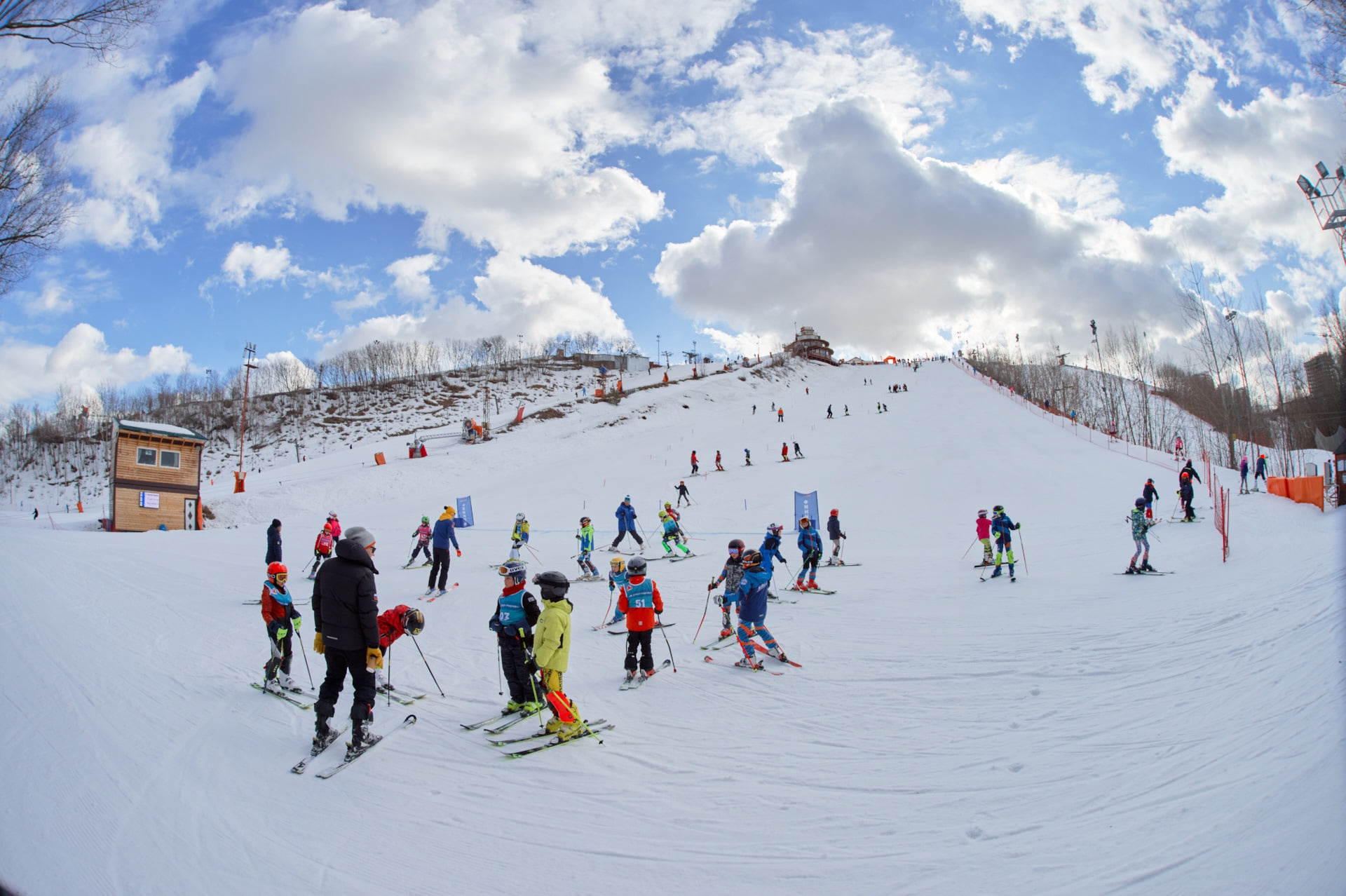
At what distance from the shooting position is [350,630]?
5184 mm

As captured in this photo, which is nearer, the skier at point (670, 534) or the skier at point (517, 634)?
the skier at point (517, 634)

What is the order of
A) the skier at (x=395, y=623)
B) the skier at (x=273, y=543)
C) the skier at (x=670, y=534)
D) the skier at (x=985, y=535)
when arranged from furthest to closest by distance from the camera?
the skier at (x=670, y=534) < the skier at (x=985, y=535) < the skier at (x=273, y=543) < the skier at (x=395, y=623)

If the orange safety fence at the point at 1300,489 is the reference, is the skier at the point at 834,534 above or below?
below

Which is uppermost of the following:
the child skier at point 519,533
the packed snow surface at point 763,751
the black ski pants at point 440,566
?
the child skier at point 519,533

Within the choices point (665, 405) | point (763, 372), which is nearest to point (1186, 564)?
point (665, 405)

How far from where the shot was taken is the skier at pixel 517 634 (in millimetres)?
6090

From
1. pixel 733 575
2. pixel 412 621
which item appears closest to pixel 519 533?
pixel 733 575

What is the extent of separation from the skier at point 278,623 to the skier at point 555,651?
3360 mm

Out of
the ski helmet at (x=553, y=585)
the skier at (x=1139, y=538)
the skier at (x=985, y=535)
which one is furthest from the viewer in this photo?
the skier at (x=985, y=535)

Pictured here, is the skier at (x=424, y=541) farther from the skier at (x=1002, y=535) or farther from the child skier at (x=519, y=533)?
the skier at (x=1002, y=535)

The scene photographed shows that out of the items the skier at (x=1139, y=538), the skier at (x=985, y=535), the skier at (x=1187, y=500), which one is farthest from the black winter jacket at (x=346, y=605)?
the skier at (x=1187, y=500)

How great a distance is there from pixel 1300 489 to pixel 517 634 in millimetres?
25571

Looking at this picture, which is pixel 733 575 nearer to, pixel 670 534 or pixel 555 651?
pixel 555 651

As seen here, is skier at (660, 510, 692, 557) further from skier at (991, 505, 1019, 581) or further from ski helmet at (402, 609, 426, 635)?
ski helmet at (402, 609, 426, 635)
